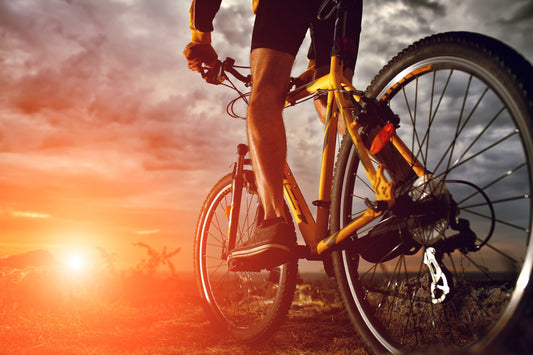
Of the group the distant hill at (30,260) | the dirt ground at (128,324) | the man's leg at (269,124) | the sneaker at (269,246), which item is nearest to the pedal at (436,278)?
the dirt ground at (128,324)

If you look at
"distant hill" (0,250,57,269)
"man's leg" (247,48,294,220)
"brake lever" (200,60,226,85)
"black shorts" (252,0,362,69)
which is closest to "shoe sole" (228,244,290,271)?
"man's leg" (247,48,294,220)

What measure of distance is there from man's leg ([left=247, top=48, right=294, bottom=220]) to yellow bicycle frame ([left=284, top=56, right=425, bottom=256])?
225 mm

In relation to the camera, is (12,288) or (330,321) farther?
(12,288)

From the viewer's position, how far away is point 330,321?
341 cm

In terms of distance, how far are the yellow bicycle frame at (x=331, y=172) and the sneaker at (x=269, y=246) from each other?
0.68 feet

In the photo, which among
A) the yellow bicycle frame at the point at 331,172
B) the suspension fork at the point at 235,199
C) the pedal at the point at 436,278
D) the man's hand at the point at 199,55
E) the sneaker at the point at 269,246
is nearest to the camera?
the pedal at the point at 436,278

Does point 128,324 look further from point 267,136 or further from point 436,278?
point 436,278

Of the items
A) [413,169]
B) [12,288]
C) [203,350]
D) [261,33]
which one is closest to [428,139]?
[413,169]

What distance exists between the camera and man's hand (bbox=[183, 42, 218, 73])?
278 cm

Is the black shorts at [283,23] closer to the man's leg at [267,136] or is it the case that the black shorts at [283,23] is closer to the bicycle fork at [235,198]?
the man's leg at [267,136]

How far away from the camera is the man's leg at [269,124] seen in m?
2.22

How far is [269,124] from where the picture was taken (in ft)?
7.37

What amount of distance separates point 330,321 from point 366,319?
5.35 feet

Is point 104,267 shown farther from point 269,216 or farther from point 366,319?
point 366,319
